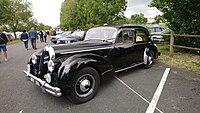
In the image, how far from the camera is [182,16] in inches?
288

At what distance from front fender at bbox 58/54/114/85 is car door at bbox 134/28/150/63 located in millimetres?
1608

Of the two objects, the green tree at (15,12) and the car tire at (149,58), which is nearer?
the car tire at (149,58)

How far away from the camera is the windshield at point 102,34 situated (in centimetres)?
421

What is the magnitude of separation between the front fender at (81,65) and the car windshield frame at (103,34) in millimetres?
911

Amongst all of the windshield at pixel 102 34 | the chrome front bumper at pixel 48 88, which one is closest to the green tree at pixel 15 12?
the windshield at pixel 102 34

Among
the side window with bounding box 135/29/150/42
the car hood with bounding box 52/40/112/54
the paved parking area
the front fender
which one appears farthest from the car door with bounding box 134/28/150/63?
the front fender

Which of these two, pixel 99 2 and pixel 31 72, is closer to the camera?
pixel 31 72

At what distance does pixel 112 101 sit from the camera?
312cm

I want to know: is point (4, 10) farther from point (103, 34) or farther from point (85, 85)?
point (85, 85)

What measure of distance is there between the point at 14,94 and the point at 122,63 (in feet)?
9.74

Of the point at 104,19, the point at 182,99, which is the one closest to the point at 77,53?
the point at 182,99

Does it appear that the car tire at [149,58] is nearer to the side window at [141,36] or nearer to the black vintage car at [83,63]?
the side window at [141,36]

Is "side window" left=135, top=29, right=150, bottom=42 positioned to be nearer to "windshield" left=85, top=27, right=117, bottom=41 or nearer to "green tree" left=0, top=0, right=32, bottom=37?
"windshield" left=85, top=27, right=117, bottom=41

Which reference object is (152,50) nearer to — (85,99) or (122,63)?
(122,63)
